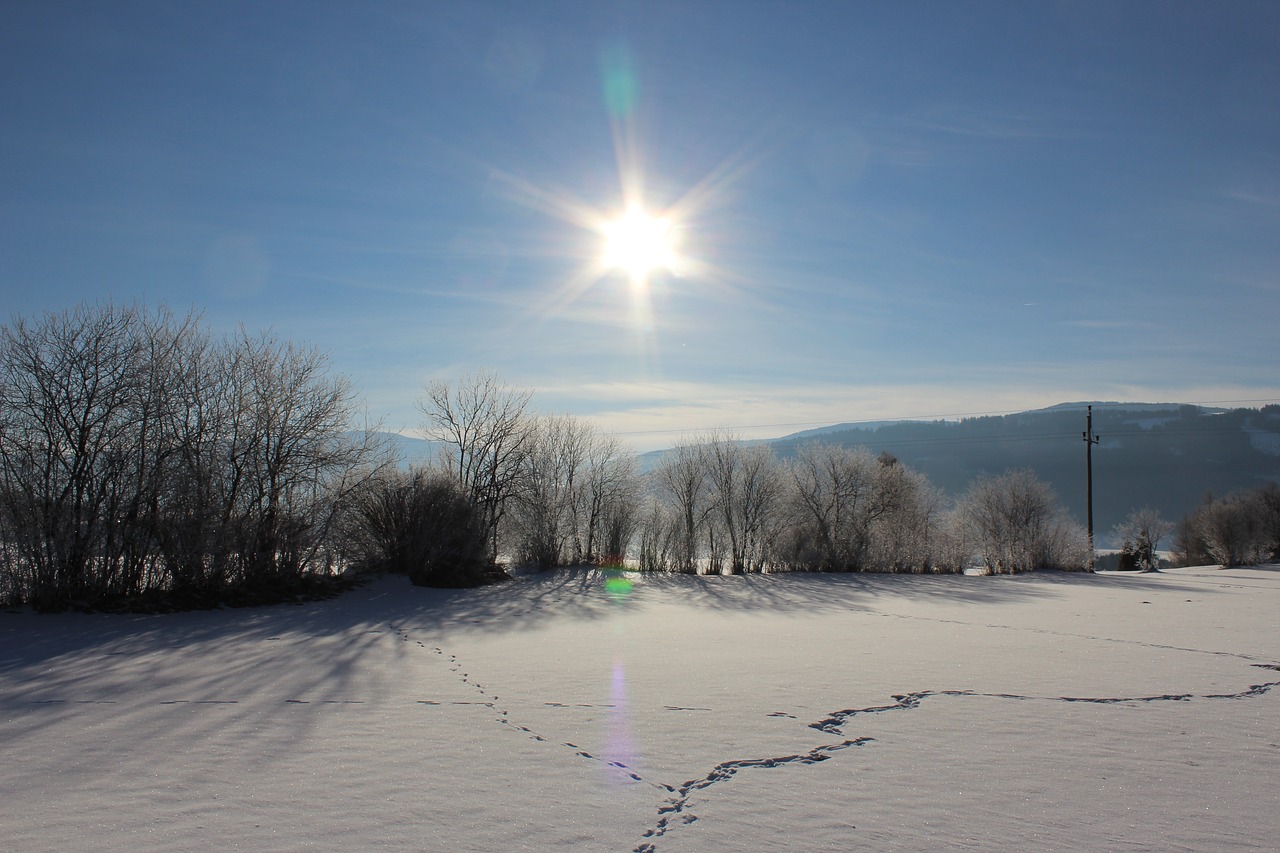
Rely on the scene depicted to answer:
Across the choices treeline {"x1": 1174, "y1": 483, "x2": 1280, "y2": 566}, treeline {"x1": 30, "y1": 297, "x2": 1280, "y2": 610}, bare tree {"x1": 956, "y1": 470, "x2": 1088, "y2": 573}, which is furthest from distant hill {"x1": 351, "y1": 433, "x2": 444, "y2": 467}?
treeline {"x1": 1174, "y1": 483, "x2": 1280, "y2": 566}

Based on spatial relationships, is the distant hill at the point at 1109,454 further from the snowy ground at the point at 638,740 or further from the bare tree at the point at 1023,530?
the snowy ground at the point at 638,740

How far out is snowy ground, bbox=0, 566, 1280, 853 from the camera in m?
4.13

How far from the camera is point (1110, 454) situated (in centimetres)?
13212

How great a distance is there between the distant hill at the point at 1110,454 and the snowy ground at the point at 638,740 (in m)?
96.4

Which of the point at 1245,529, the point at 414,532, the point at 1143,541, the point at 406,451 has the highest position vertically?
the point at 406,451

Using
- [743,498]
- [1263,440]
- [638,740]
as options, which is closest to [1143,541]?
[743,498]

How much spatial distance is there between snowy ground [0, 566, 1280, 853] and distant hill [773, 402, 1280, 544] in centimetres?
9640

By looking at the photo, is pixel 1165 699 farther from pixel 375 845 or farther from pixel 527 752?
pixel 375 845

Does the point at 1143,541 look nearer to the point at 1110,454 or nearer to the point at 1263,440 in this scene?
the point at 1110,454

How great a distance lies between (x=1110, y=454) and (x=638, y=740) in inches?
6014

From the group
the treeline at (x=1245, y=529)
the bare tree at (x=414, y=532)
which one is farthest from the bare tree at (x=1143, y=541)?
the bare tree at (x=414, y=532)

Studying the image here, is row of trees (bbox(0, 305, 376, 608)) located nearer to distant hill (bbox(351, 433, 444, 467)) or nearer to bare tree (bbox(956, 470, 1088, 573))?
distant hill (bbox(351, 433, 444, 467))

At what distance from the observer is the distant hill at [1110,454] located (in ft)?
372

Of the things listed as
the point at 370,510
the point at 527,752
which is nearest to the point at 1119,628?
the point at 527,752
